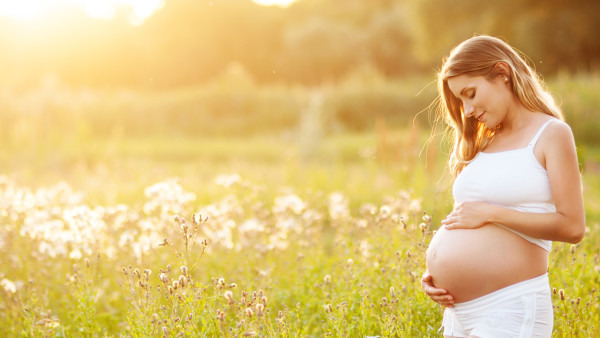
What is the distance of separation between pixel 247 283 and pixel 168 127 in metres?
18.0

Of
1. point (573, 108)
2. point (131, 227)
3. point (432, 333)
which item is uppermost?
point (573, 108)

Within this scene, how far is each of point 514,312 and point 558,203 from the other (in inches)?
19.0

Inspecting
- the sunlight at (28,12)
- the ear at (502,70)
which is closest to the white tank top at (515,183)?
the ear at (502,70)

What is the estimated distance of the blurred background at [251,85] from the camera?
11508 millimetres

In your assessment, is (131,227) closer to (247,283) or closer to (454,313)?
(247,283)

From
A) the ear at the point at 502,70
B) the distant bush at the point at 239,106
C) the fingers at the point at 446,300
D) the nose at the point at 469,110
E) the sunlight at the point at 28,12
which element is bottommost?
the fingers at the point at 446,300

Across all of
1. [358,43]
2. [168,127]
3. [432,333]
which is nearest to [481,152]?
Result: [432,333]

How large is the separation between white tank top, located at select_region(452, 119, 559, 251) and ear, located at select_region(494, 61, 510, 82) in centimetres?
28

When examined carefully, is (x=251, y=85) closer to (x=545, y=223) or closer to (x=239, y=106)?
(x=239, y=106)

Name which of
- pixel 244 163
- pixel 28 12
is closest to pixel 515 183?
pixel 244 163

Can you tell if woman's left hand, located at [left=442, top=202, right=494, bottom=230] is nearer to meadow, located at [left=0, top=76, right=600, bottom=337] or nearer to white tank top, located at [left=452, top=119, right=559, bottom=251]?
white tank top, located at [left=452, top=119, right=559, bottom=251]

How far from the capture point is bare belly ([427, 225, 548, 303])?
8.29 feet

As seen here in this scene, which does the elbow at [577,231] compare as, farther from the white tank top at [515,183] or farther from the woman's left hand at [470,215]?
the woman's left hand at [470,215]

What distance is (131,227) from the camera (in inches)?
193
